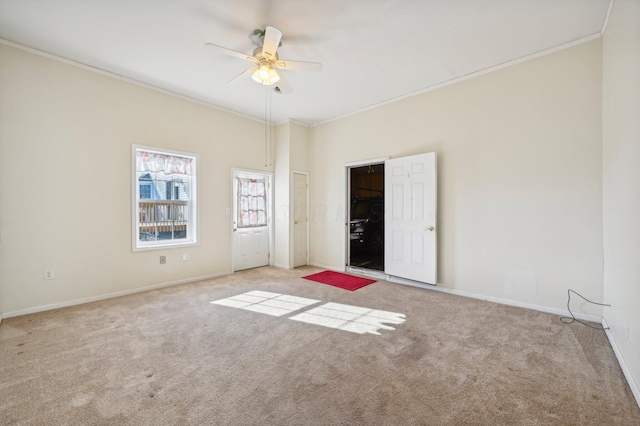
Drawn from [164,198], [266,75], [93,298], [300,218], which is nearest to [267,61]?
[266,75]

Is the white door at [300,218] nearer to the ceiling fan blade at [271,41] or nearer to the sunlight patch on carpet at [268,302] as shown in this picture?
the sunlight patch on carpet at [268,302]

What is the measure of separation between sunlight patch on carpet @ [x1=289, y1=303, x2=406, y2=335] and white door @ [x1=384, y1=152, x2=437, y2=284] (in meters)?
1.30

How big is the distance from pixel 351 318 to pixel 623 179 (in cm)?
279

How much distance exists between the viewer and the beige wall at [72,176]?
317 cm

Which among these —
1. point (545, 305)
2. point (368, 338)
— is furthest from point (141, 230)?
point (545, 305)

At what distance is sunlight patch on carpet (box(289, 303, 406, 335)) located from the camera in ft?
9.66

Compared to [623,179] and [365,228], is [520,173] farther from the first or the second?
[365,228]

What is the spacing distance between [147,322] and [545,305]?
4728 millimetres

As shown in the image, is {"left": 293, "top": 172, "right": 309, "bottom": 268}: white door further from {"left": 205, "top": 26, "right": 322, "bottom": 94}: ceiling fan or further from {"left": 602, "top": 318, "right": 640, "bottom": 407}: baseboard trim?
{"left": 602, "top": 318, "right": 640, "bottom": 407}: baseboard trim

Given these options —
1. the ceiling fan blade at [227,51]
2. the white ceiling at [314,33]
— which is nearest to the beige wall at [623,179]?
the white ceiling at [314,33]

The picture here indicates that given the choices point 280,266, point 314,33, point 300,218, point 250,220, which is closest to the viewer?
point 314,33

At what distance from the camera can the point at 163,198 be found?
14.8 feet

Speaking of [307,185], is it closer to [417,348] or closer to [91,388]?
[417,348]

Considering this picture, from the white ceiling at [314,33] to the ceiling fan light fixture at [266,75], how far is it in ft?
1.27
